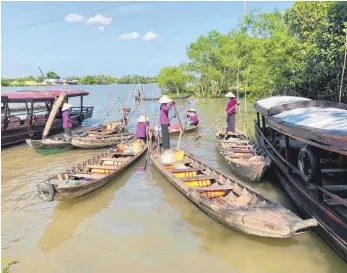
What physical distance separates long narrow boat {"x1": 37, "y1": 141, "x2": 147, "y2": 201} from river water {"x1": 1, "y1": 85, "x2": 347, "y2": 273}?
0.41m

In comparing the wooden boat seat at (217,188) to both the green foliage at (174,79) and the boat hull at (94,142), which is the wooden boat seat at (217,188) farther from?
the green foliage at (174,79)

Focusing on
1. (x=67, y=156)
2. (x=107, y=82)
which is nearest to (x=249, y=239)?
(x=67, y=156)

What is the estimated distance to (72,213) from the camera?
6910 mm

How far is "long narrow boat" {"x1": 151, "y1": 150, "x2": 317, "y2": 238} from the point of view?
189 inches

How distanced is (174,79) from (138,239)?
39.3 meters

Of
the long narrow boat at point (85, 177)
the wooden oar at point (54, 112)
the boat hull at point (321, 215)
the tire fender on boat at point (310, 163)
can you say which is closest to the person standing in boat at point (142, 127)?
the long narrow boat at point (85, 177)

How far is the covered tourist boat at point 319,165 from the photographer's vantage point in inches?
180

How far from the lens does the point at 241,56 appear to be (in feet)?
93.7

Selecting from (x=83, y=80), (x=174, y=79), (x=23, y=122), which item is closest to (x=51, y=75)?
(x=83, y=80)

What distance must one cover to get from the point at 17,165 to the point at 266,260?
9564 millimetres

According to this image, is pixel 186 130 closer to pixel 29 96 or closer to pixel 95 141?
pixel 95 141

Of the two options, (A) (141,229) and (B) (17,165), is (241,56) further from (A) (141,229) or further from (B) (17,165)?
(A) (141,229)

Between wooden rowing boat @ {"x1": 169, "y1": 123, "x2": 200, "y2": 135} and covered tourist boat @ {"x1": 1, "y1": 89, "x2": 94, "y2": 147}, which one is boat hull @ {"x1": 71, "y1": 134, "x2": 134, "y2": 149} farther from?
covered tourist boat @ {"x1": 1, "y1": 89, "x2": 94, "y2": 147}

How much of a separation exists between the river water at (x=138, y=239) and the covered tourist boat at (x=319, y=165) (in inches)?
20.5
